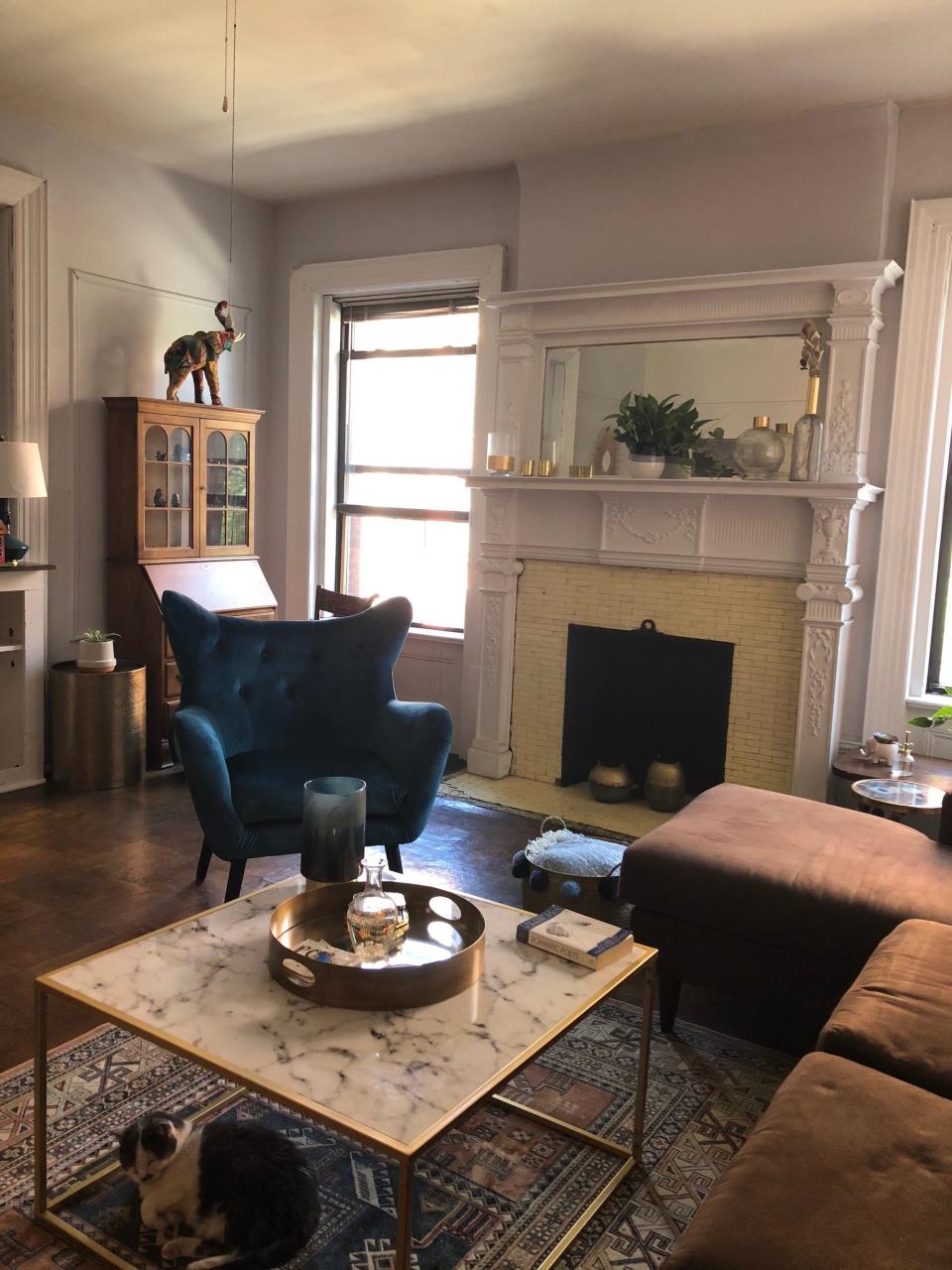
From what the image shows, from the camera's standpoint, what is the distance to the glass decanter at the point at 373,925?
77.4 inches

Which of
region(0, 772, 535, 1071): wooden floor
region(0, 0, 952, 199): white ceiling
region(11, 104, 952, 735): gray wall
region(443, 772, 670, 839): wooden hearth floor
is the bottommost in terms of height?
region(0, 772, 535, 1071): wooden floor

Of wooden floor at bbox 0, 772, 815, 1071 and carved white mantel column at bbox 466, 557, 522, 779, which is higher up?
carved white mantel column at bbox 466, 557, 522, 779

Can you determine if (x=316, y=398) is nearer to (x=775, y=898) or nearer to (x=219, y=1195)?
(x=775, y=898)

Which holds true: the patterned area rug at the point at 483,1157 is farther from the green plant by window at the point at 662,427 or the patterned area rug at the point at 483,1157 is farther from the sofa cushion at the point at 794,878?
the green plant by window at the point at 662,427

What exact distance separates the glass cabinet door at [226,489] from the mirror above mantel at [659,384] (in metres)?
1.55

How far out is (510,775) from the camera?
4.97m

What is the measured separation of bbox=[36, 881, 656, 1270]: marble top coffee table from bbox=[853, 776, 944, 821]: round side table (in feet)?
4.94

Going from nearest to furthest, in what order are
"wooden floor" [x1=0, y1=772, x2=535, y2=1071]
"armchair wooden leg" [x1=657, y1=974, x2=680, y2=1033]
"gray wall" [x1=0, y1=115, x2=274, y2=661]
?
1. "armchair wooden leg" [x1=657, y1=974, x2=680, y2=1033]
2. "wooden floor" [x1=0, y1=772, x2=535, y2=1071]
3. "gray wall" [x1=0, y1=115, x2=274, y2=661]

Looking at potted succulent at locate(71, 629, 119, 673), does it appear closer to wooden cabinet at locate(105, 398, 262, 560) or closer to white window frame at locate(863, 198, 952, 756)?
wooden cabinet at locate(105, 398, 262, 560)

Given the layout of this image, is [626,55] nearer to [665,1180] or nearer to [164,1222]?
[665,1180]

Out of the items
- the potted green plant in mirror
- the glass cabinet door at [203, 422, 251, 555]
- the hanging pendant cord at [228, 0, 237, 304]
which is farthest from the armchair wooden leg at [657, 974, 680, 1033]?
the glass cabinet door at [203, 422, 251, 555]

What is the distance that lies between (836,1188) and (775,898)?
1083 mm

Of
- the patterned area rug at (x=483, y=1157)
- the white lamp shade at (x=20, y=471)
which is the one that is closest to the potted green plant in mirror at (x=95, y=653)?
the white lamp shade at (x=20, y=471)

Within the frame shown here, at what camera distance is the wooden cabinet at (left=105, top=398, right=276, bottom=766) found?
4750 millimetres
